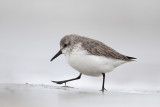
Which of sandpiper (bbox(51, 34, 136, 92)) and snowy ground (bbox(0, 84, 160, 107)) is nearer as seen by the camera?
snowy ground (bbox(0, 84, 160, 107))

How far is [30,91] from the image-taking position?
17.3 feet

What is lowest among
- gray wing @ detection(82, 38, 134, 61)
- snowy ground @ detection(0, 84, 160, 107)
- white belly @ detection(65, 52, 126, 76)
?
snowy ground @ detection(0, 84, 160, 107)

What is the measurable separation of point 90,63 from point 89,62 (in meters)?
0.01

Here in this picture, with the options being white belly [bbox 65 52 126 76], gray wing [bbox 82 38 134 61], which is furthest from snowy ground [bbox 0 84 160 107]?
gray wing [bbox 82 38 134 61]

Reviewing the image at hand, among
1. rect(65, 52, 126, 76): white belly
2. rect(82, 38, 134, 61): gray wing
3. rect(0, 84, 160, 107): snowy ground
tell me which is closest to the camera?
rect(0, 84, 160, 107): snowy ground

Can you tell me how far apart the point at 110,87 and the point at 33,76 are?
→ 3.55 ft

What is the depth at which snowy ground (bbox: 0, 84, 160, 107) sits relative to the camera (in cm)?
455

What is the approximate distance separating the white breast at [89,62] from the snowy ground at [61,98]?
54cm

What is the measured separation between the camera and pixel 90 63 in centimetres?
612

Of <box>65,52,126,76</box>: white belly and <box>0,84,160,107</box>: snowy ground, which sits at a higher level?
<box>65,52,126,76</box>: white belly

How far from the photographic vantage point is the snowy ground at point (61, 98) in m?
4.55

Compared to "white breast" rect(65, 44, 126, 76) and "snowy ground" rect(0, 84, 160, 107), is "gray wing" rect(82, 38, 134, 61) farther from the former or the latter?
"snowy ground" rect(0, 84, 160, 107)

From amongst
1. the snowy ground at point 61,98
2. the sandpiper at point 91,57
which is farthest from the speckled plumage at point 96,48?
the snowy ground at point 61,98

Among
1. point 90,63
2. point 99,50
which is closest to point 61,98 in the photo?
point 90,63
